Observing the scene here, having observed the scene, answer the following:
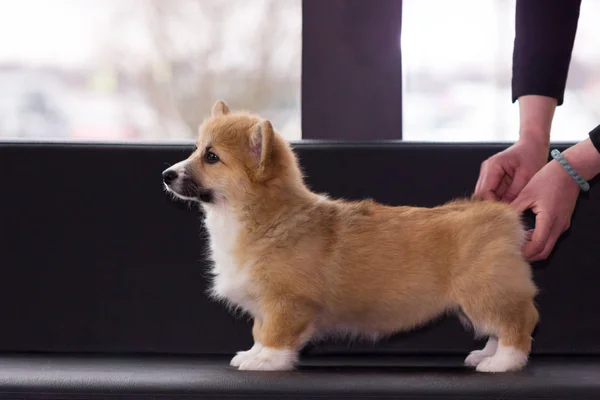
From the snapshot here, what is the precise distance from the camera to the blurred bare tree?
274 centimetres

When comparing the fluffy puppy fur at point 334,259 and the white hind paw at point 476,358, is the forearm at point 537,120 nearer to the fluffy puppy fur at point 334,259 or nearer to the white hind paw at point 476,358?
the fluffy puppy fur at point 334,259

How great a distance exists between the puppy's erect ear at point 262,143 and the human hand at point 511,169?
1.76ft

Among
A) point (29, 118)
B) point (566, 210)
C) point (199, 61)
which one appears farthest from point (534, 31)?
point (29, 118)

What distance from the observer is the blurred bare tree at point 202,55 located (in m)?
2.74

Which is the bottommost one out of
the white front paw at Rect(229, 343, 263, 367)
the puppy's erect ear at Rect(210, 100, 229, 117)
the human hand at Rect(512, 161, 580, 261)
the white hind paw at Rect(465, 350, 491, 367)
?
the white hind paw at Rect(465, 350, 491, 367)

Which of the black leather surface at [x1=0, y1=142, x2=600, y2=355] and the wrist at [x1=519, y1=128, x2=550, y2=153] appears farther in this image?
the black leather surface at [x1=0, y1=142, x2=600, y2=355]

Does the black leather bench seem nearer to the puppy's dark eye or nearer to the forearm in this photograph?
the forearm

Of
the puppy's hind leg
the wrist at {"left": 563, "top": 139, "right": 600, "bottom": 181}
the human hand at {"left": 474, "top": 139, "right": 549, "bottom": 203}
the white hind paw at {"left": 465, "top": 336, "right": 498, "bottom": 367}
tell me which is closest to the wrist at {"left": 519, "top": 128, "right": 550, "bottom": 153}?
the human hand at {"left": 474, "top": 139, "right": 549, "bottom": 203}

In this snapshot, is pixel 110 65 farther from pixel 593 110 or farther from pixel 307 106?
pixel 593 110

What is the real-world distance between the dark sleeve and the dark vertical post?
0.58m

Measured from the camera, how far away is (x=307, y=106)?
7.84 feet

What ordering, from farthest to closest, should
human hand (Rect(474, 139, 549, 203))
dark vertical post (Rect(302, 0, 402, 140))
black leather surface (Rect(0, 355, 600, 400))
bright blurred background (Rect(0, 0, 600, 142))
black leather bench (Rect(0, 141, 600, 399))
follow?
1. bright blurred background (Rect(0, 0, 600, 142))
2. dark vertical post (Rect(302, 0, 402, 140))
3. black leather bench (Rect(0, 141, 600, 399))
4. human hand (Rect(474, 139, 549, 203))
5. black leather surface (Rect(0, 355, 600, 400))

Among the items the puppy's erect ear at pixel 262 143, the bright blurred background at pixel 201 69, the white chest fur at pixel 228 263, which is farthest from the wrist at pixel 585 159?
the bright blurred background at pixel 201 69

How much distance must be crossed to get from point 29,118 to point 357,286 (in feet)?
5.95
